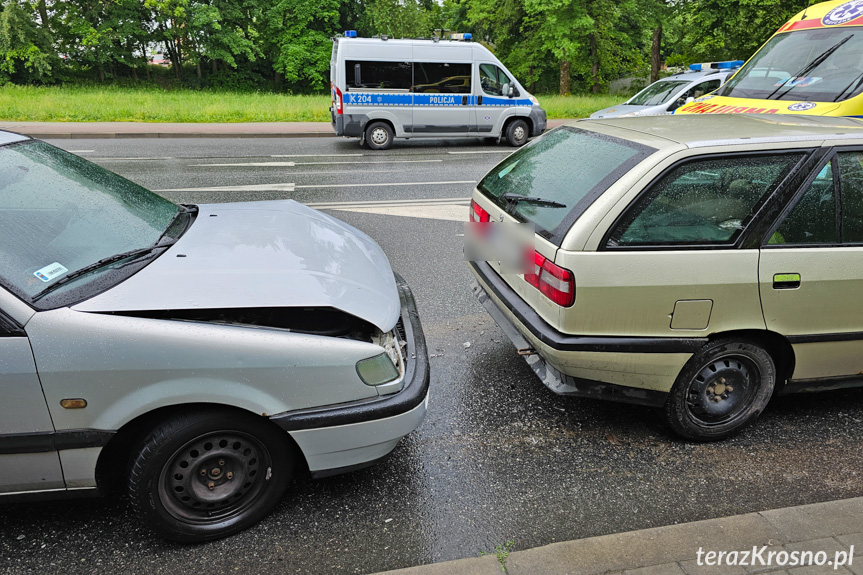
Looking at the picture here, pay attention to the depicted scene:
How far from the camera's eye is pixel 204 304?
2.60 m

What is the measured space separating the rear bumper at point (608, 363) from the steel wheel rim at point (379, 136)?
40.0ft

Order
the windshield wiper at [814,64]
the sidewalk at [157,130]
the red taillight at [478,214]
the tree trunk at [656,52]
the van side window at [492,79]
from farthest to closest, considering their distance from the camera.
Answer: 1. the tree trunk at [656,52]
2. the sidewalk at [157,130]
3. the van side window at [492,79]
4. the windshield wiper at [814,64]
5. the red taillight at [478,214]

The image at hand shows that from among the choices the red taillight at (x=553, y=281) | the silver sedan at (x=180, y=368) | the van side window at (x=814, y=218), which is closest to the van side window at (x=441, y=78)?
the red taillight at (x=553, y=281)

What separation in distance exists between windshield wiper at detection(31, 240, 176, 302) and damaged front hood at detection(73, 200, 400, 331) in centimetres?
9

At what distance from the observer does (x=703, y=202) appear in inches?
132

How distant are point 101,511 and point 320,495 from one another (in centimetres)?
100

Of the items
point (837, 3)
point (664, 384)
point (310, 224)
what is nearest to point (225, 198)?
point (310, 224)

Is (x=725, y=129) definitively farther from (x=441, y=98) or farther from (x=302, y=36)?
(x=302, y=36)

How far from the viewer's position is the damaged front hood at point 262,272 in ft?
8.61

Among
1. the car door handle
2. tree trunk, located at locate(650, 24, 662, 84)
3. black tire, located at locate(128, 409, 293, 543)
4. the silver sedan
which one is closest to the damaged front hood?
the silver sedan

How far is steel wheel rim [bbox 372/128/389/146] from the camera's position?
592 inches

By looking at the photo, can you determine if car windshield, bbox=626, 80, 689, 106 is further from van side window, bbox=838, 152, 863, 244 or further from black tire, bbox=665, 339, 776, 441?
black tire, bbox=665, 339, 776, 441

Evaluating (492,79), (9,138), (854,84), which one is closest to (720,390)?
(9,138)

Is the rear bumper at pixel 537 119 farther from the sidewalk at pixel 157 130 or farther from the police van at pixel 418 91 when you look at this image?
the sidewalk at pixel 157 130
